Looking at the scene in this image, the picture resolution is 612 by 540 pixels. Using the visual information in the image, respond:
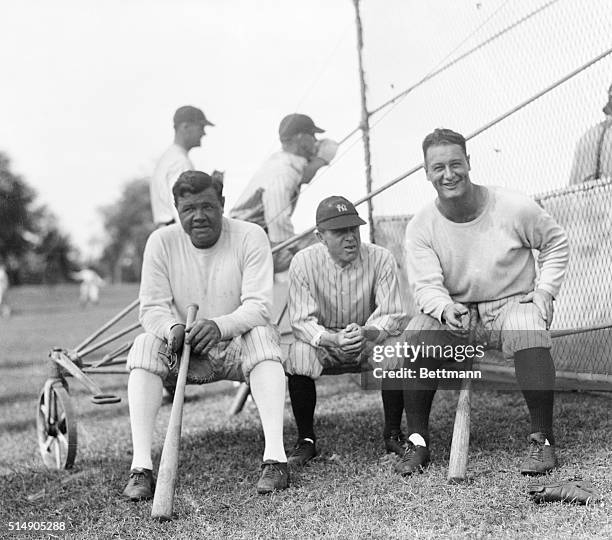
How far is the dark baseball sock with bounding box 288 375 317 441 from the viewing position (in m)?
3.81

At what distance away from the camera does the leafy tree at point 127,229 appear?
6950 cm

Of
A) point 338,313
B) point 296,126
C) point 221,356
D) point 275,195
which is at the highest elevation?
point 296,126

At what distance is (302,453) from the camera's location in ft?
12.5

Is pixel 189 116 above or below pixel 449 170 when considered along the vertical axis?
above

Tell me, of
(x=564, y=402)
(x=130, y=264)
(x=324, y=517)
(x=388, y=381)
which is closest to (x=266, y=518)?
(x=324, y=517)

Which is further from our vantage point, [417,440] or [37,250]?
[37,250]

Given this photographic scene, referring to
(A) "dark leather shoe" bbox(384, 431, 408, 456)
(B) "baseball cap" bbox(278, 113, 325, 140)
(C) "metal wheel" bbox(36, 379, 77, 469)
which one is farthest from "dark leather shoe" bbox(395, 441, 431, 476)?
(B) "baseball cap" bbox(278, 113, 325, 140)

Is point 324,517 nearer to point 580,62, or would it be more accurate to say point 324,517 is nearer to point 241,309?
point 241,309

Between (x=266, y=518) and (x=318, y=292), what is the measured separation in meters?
1.30

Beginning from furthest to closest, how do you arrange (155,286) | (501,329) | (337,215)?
(337,215)
(155,286)
(501,329)

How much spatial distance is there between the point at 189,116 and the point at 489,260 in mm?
2552

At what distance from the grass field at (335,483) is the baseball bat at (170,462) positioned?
65mm

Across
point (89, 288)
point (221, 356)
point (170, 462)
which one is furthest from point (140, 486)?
point (89, 288)

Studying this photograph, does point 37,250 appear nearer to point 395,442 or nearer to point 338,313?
point 338,313
